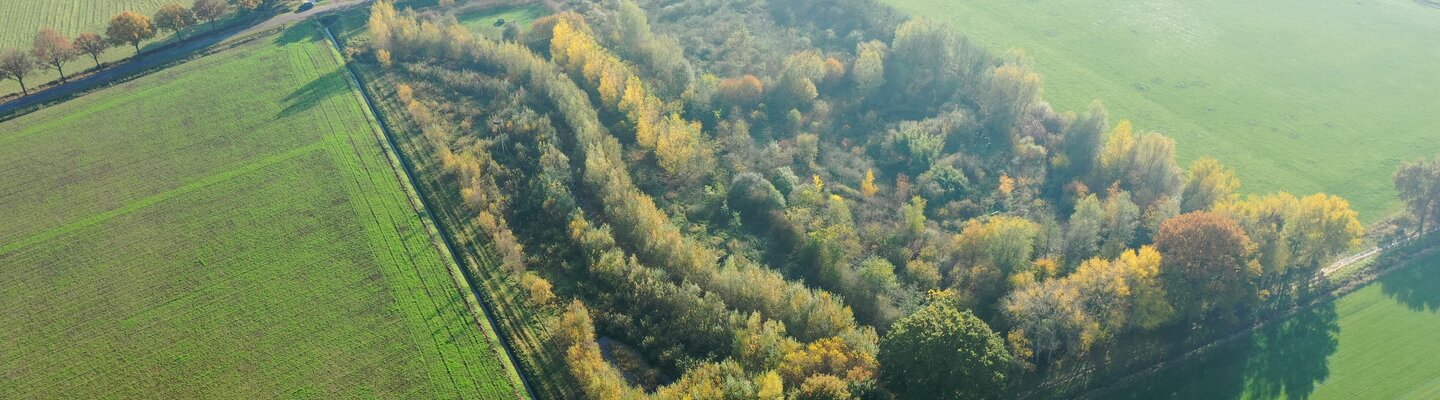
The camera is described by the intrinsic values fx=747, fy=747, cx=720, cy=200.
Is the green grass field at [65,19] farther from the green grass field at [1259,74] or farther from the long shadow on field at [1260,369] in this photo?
the long shadow on field at [1260,369]

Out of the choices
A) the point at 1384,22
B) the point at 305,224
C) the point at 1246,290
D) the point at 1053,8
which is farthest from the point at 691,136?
the point at 1384,22

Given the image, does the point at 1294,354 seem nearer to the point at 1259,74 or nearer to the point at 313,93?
the point at 1259,74

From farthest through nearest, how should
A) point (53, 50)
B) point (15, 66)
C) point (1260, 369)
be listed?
point (53, 50)
point (15, 66)
point (1260, 369)

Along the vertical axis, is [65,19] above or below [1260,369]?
above

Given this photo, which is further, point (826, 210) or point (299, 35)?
point (299, 35)

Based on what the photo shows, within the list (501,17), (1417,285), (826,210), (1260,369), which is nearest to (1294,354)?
(1260,369)

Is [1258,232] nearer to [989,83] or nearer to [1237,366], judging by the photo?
[1237,366]
